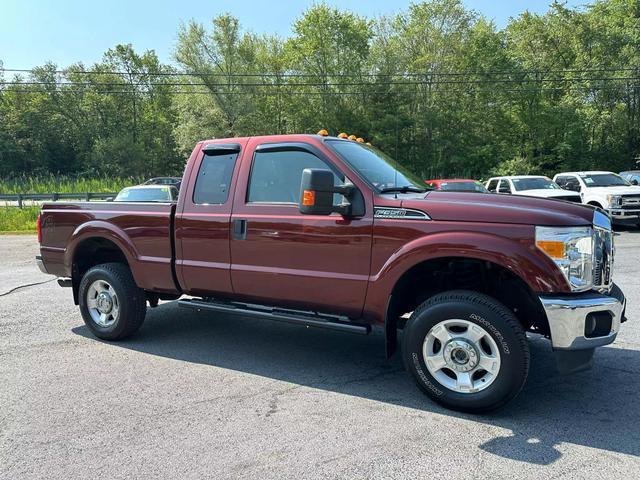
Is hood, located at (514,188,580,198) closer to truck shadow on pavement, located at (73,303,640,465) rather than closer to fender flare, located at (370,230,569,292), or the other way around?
truck shadow on pavement, located at (73,303,640,465)

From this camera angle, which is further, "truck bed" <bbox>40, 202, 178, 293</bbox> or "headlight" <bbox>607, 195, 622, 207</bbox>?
"headlight" <bbox>607, 195, 622, 207</bbox>

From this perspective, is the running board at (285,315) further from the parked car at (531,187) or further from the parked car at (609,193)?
the parked car at (531,187)

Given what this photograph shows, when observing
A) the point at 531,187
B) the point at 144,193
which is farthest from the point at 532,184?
the point at 144,193

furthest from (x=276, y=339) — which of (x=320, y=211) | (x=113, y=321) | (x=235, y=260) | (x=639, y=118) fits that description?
(x=639, y=118)

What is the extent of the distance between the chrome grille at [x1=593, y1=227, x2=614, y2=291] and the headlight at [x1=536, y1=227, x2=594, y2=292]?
129 mm

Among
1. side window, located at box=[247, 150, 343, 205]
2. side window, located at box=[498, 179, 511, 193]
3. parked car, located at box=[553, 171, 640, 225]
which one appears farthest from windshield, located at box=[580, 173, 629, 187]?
side window, located at box=[247, 150, 343, 205]

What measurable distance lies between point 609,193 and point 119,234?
596 inches

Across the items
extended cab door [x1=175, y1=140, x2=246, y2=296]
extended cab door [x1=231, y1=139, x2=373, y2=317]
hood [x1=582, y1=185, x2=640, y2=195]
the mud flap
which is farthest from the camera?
hood [x1=582, y1=185, x2=640, y2=195]

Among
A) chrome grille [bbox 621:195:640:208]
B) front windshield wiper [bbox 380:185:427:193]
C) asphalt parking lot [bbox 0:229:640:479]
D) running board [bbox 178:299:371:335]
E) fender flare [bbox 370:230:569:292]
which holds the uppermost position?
front windshield wiper [bbox 380:185:427:193]

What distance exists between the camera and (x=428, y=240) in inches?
142

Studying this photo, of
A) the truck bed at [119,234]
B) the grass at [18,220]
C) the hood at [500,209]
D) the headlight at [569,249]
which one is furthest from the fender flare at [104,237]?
the grass at [18,220]

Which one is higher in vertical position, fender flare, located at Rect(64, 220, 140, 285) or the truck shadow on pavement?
fender flare, located at Rect(64, 220, 140, 285)

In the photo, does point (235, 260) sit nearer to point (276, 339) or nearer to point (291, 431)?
point (276, 339)

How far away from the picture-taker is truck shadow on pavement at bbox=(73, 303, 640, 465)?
3244 mm
